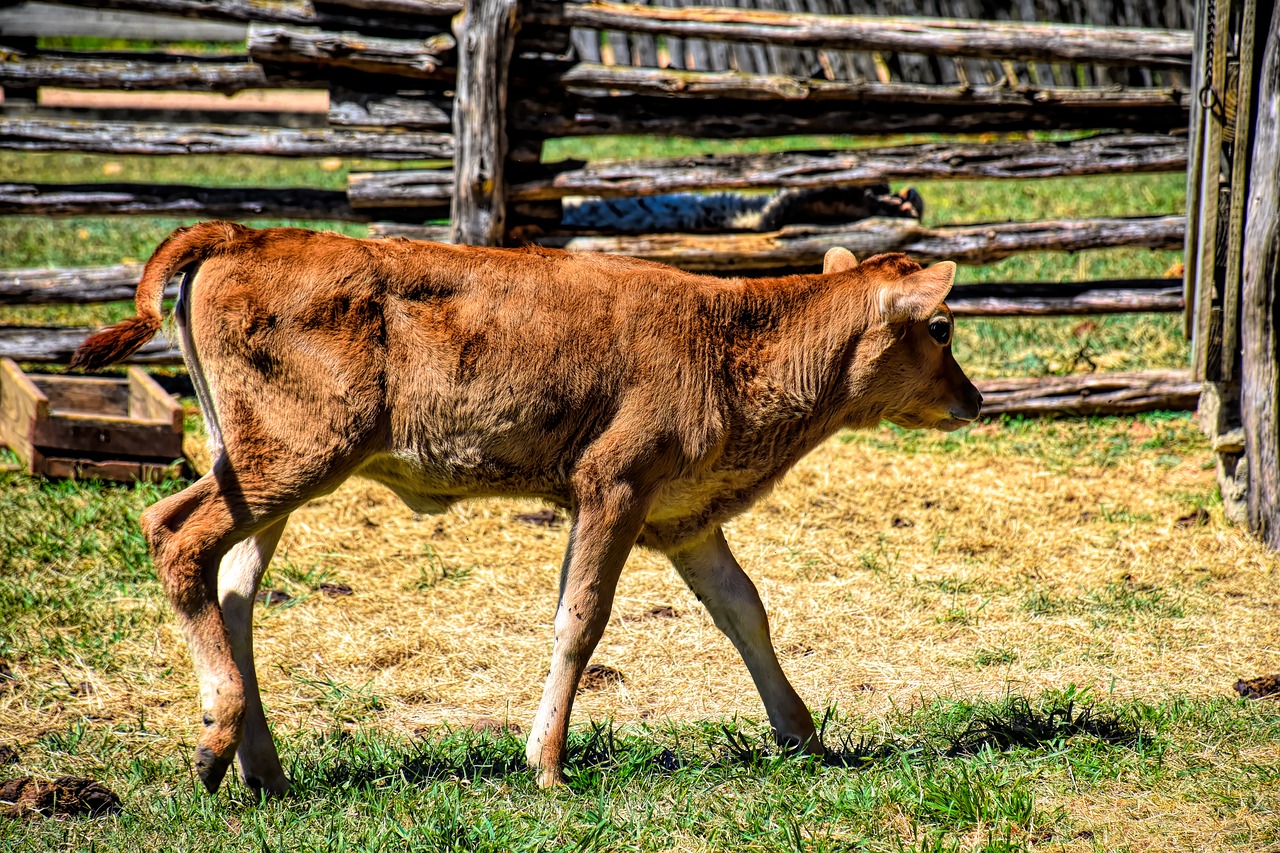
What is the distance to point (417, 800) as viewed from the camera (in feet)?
13.3

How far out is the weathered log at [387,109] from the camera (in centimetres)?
846

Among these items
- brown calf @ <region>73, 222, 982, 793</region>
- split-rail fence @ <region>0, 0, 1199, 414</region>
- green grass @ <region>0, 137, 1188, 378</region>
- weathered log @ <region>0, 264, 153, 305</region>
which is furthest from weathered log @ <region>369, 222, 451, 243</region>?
brown calf @ <region>73, 222, 982, 793</region>

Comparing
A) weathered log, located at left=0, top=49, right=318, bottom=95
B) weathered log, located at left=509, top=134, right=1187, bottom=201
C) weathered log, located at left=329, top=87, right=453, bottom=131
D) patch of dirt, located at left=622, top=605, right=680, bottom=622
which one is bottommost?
patch of dirt, located at left=622, top=605, right=680, bottom=622

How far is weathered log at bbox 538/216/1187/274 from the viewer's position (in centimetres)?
862

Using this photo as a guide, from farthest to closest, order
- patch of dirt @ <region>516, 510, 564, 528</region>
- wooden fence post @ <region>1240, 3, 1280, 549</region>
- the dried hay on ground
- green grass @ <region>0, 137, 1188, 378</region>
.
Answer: green grass @ <region>0, 137, 1188, 378</region> → patch of dirt @ <region>516, 510, 564, 528</region> → wooden fence post @ <region>1240, 3, 1280, 549</region> → the dried hay on ground

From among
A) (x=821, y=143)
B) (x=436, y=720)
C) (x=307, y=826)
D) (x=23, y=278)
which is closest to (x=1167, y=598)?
(x=436, y=720)

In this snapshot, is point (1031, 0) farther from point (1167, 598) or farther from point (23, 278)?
point (23, 278)

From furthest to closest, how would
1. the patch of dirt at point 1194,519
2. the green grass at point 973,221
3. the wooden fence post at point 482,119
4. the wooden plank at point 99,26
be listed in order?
the wooden plank at point 99,26 → the green grass at point 973,221 → the wooden fence post at point 482,119 → the patch of dirt at point 1194,519

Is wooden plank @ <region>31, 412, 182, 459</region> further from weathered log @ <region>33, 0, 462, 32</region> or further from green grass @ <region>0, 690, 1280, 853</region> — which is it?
weathered log @ <region>33, 0, 462, 32</region>

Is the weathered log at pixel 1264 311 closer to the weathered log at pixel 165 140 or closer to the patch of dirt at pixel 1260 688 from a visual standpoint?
the patch of dirt at pixel 1260 688

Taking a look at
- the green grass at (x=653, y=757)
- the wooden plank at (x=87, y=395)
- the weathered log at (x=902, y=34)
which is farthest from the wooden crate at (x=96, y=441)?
the weathered log at (x=902, y=34)

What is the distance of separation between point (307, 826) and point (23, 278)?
6.69 meters

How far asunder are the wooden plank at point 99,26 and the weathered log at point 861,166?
36.8 ft

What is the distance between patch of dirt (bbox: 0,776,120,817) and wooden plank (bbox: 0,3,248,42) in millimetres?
15413
